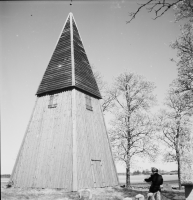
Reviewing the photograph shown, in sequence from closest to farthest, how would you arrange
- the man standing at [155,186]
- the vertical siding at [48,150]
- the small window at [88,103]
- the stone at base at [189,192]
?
the stone at base at [189,192], the man standing at [155,186], the vertical siding at [48,150], the small window at [88,103]

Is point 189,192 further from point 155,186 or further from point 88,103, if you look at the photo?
point 88,103

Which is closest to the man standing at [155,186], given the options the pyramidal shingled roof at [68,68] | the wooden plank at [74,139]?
the wooden plank at [74,139]

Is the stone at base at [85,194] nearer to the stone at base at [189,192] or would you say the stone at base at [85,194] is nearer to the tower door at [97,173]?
the tower door at [97,173]

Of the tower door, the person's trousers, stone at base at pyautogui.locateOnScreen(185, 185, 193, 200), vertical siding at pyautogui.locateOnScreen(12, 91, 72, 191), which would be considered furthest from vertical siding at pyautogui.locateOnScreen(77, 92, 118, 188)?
stone at base at pyautogui.locateOnScreen(185, 185, 193, 200)

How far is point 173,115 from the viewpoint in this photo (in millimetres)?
22891

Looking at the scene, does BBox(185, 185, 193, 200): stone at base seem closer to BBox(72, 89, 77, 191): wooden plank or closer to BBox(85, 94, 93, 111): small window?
BBox(72, 89, 77, 191): wooden plank

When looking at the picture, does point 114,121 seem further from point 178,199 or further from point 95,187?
point 178,199

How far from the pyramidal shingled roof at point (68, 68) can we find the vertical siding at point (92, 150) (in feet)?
4.25

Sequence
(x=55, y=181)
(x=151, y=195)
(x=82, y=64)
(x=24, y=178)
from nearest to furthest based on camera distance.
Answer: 1. (x=151, y=195)
2. (x=55, y=181)
3. (x=24, y=178)
4. (x=82, y=64)

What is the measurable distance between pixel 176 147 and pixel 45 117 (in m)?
16.9

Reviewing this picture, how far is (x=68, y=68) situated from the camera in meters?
16.2

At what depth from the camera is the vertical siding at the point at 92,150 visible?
41.0 feet

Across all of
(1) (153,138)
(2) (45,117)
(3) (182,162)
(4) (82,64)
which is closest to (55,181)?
(2) (45,117)

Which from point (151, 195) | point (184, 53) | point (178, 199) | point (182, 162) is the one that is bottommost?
point (178, 199)
